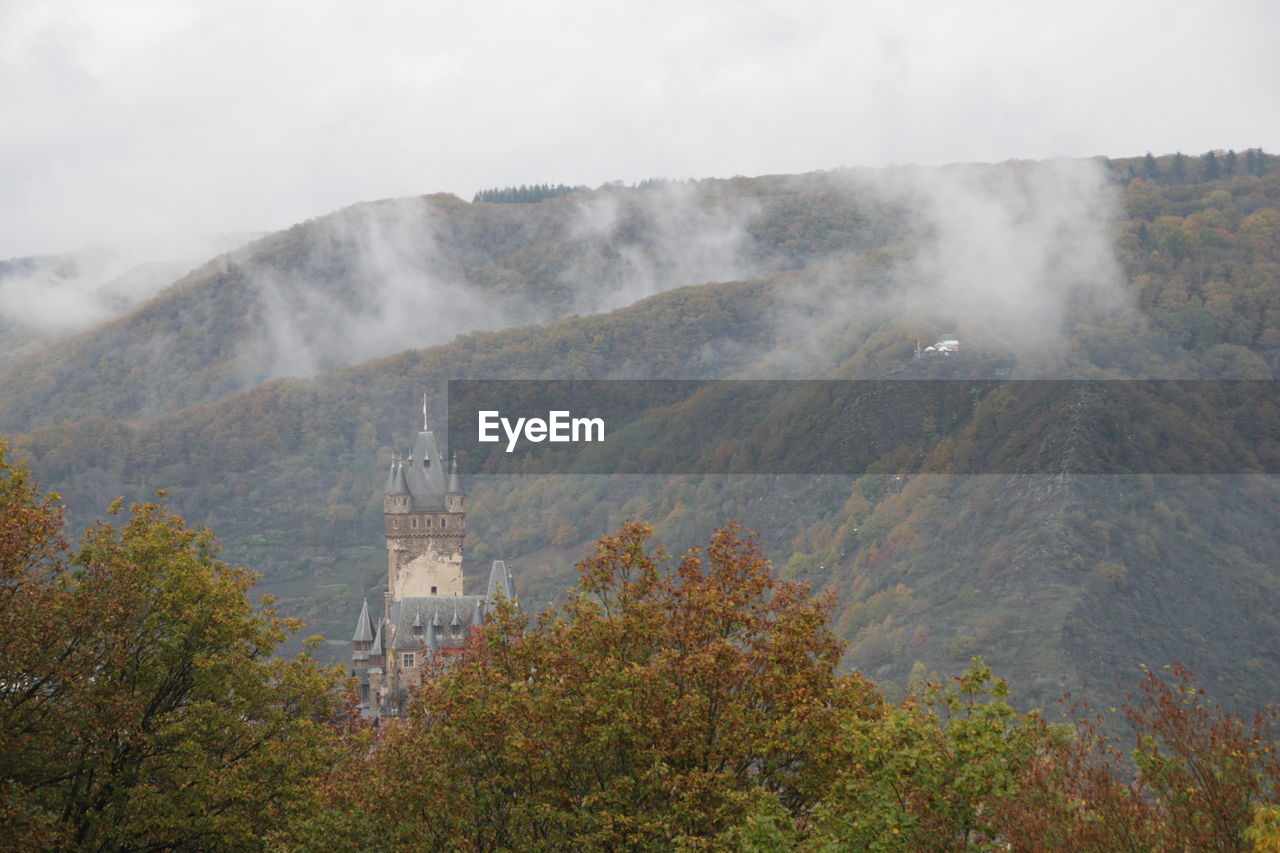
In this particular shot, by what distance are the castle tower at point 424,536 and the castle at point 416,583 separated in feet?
0.22

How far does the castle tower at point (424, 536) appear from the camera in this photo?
103 m

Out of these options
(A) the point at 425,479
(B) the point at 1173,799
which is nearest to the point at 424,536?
(A) the point at 425,479

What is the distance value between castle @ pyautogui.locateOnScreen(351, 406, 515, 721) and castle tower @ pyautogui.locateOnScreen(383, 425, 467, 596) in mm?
67

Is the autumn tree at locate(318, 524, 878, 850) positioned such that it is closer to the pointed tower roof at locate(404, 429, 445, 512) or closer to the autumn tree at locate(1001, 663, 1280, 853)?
the autumn tree at locate(1001, 663, 1280, 853)

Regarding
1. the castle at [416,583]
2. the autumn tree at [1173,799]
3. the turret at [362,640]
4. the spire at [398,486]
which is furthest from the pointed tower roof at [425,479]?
the autumn tree at [1173,799]

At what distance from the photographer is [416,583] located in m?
103

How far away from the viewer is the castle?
280 feet

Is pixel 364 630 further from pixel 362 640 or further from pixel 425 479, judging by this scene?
pixel 425 479

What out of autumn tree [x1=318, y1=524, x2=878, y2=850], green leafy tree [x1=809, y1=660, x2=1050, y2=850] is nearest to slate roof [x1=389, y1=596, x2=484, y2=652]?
autumn tree [x1=318, y1=524, x2=878, y2=850]

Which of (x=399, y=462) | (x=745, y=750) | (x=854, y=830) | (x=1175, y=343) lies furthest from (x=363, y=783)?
(x=1175, y=343)

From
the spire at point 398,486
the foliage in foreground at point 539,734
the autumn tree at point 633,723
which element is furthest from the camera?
the spire at point 398,486

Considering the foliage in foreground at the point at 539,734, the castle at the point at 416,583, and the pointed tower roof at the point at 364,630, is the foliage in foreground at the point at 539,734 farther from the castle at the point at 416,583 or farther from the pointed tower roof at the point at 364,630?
the pointed tower roof at the point at 364,630

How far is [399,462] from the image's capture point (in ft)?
357

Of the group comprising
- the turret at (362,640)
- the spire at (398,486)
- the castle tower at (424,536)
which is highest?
the spire at (398,486)
